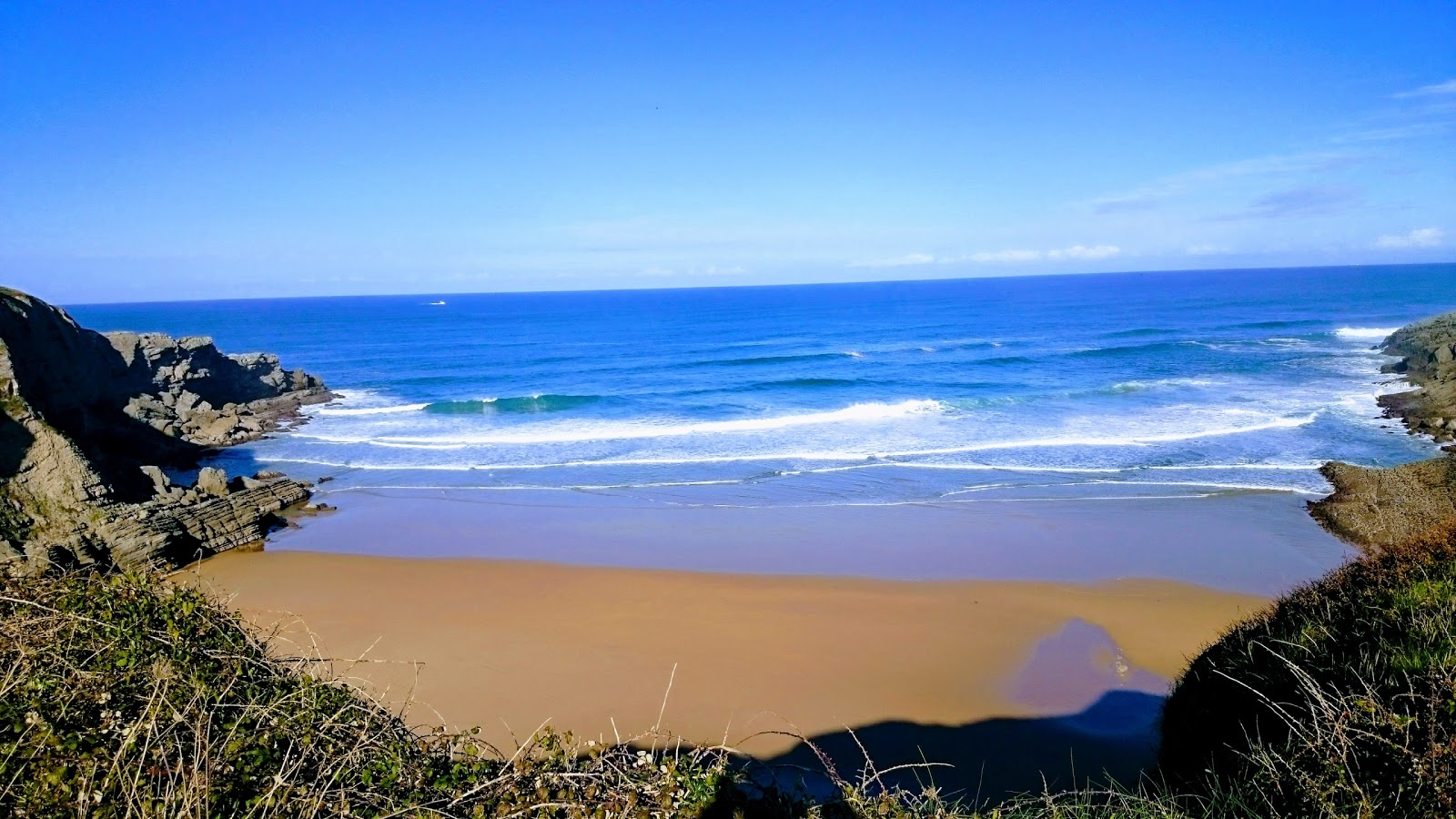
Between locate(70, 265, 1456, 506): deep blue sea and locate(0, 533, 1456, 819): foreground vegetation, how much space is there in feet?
44.0

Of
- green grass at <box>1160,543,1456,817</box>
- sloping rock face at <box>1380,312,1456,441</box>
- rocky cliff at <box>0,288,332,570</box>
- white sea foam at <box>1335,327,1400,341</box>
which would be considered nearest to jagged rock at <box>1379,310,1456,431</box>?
sloping rock face at <box>1380,312,1456,441</box>

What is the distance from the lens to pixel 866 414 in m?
28.6

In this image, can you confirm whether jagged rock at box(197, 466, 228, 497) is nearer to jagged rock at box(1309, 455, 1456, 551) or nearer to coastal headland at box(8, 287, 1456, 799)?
coastal headland at box(8, 287, 1456, 799)

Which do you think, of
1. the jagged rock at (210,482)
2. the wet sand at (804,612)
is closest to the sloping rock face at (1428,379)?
the wet sand at (804,612)

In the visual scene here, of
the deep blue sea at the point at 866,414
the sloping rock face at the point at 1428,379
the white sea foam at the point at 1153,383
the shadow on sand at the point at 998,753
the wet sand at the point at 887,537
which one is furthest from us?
the white sea foam at the point at 1153,383

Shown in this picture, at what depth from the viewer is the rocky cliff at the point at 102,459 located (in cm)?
1345

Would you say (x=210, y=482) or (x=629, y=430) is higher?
(x=210, y=482)

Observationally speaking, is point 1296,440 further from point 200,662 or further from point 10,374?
point 10,374

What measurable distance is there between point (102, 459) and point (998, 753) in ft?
64.2

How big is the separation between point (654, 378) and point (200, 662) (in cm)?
3443

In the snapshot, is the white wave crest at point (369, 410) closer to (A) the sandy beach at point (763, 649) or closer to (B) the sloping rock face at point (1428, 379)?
(A) the sandy beach at point (763, 649)

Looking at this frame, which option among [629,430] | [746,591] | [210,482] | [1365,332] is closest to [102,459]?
[210,482]

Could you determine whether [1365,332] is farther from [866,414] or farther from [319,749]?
[319,749]

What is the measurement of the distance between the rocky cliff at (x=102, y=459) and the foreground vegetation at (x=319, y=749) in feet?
17.3
